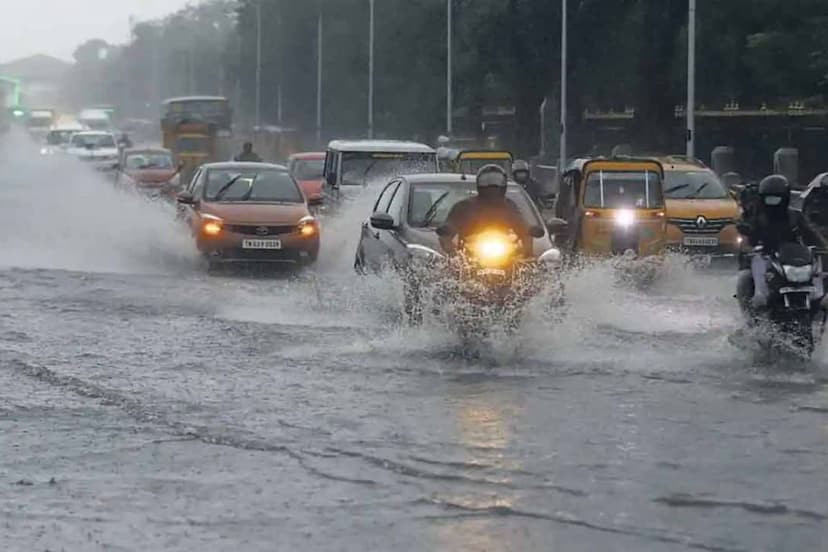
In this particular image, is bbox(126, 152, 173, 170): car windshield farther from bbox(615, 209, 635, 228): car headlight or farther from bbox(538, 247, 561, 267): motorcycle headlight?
bbox(538, 247, 561, 267): motorcycle headlight

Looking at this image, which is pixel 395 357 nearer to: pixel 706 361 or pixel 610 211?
pixel 706 361

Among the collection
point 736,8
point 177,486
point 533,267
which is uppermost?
point 736,8

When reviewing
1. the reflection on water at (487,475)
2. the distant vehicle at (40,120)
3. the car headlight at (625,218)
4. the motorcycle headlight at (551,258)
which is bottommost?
the reflection on water at (487,475)

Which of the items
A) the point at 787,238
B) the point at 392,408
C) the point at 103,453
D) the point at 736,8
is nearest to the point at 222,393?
the point at 392,408

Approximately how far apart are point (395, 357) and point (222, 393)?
217 centimetres

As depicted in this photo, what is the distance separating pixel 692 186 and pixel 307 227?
20.6 ft

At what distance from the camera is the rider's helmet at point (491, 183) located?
1448 cm

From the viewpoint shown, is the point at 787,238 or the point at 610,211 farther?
the point at 610,211

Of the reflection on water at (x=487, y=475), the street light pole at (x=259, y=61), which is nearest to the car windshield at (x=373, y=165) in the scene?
the reflection on water at (x=487, y=475)

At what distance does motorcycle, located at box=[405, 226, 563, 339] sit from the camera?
554 inches

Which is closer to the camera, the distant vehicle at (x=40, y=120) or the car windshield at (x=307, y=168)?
the car windshield at (x=307, y=168)

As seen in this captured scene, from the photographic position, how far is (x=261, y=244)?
Result: 77.1 feet

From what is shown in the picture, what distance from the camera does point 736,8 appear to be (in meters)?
52.1

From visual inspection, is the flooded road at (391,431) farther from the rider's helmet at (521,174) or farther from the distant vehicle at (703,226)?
the rider's helmet at (521,174)
